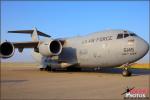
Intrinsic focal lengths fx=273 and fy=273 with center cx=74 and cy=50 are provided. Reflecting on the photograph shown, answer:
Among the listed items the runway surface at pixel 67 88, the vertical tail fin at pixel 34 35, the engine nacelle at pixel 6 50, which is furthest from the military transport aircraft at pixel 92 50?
the vertical tail fin at pixel 34 35

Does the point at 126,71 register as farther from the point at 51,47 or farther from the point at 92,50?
the point at 51,47

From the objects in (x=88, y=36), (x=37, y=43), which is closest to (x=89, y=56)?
(x=88, y=36)

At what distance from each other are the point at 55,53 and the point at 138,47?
6395mm

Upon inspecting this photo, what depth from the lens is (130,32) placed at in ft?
56.8

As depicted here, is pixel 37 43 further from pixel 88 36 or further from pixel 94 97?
pixel 94 97

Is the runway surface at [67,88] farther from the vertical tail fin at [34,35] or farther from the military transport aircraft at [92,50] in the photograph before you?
the vertical tail fin at [34,35]

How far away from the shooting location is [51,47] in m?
20.0

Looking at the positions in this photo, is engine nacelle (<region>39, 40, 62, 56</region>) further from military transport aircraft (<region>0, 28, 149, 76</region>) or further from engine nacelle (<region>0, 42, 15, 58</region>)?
engine nacelle (<region>0, 42, 15, 58</region>)

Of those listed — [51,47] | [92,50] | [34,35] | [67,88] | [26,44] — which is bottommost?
[67,88]

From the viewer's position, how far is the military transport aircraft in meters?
16.3

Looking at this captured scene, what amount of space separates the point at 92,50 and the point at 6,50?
638cm

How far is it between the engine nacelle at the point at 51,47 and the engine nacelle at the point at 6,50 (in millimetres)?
2094

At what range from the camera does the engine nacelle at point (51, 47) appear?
19469 millimetres

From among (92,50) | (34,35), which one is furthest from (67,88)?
(34,35)
